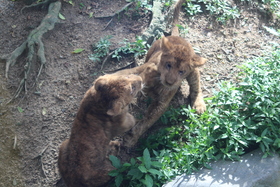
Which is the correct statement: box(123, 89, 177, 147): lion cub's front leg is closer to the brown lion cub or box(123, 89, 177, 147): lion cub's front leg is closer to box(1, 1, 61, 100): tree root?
the brown lion cub

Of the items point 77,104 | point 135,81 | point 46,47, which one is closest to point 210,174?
point 135,81

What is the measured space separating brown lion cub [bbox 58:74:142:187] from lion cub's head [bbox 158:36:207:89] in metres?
0.66

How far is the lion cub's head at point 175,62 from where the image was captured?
19.4 ft

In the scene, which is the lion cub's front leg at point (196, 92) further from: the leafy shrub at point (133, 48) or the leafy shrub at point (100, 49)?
the leafy shrub at point (100, 49)

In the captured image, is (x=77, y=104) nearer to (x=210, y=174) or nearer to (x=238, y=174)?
(x=210, y=174)

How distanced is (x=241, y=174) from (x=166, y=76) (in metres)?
2.42

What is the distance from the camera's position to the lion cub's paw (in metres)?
6.37

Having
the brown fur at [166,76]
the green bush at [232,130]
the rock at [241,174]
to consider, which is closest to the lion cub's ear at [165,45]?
the brown fur at [166,76]

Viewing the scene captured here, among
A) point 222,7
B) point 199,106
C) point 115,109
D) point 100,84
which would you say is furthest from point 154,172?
point 222,7

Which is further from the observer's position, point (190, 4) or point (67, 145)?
point (190, 4)

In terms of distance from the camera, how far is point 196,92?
6703 mm

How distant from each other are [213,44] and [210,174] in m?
4.21

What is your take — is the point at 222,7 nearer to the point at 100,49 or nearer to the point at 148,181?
the point at 100,49

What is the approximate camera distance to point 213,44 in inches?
310
